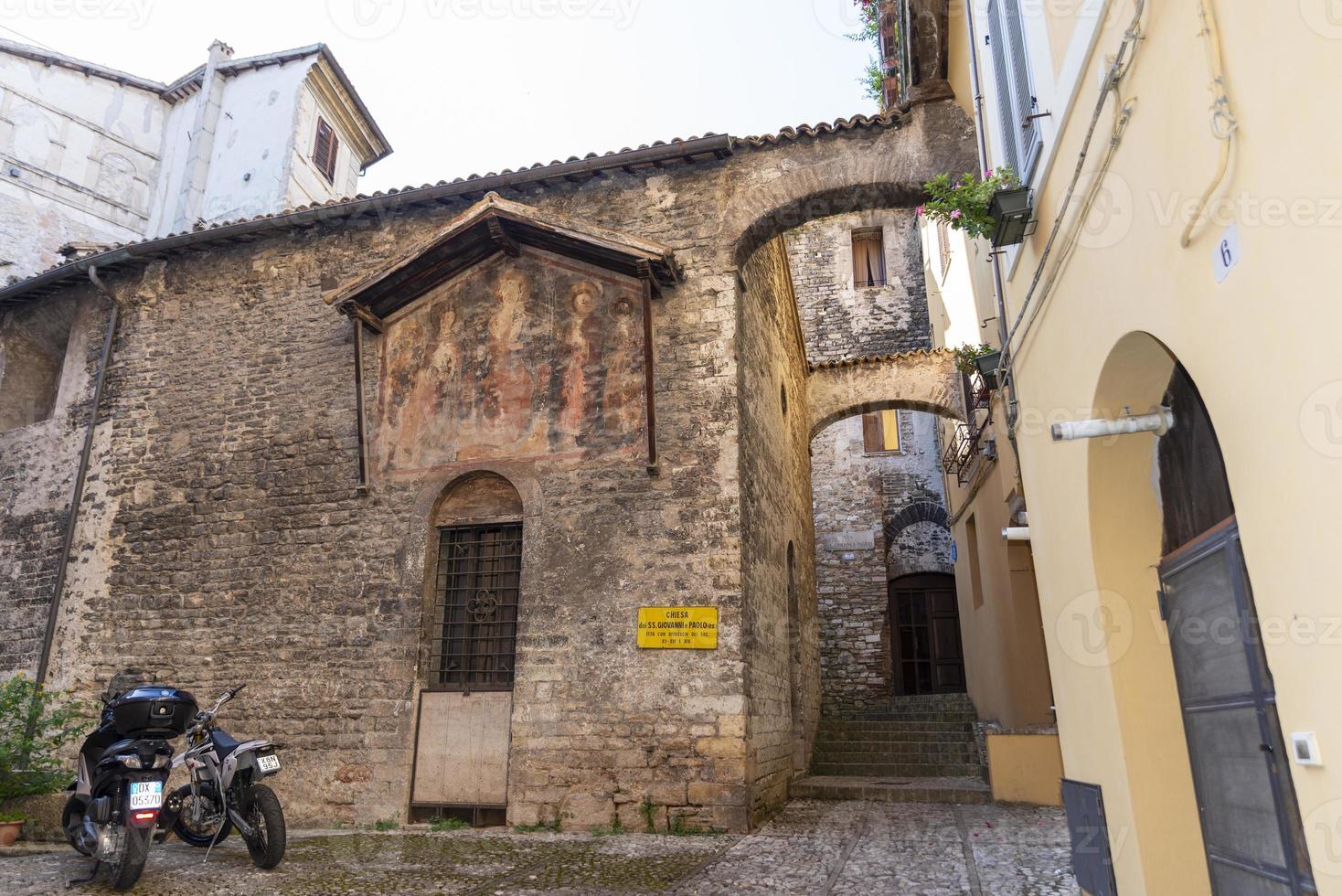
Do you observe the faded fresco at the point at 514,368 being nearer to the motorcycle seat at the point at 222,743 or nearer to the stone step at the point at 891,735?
the motorcycle seat at the point at 222,743

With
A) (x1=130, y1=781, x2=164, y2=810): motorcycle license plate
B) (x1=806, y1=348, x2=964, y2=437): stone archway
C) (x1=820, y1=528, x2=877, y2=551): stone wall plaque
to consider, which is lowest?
(x1=130, y1=781, x2=164, y2=810): motorcycle license plate

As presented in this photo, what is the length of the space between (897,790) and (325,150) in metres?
16.0

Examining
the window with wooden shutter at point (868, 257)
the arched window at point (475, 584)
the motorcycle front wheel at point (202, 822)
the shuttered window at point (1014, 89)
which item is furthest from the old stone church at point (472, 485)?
Answer: the window with wooden shutter at point (868, 257)

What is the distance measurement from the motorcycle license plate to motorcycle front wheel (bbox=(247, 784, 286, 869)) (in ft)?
2.15

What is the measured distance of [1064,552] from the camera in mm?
4574

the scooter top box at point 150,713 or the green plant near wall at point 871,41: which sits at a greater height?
the green plant near wall at point 871,41

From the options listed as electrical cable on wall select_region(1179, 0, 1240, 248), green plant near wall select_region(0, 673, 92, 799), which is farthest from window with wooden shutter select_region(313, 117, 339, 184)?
electrical cable on wall select_region(1179, 0, 1240, 248)

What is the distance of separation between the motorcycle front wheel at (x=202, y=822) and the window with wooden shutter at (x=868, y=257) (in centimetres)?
1633

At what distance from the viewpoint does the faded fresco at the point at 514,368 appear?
336 inches

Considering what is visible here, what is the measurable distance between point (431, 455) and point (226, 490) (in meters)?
2.48

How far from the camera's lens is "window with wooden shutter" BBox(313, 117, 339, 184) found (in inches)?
698

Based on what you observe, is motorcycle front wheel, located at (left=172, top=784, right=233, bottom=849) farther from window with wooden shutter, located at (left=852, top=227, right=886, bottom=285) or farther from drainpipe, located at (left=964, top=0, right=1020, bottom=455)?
window with wooden shutter, located at (left=852, top=227, right=886, bottom=285)

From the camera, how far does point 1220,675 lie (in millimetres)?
3422

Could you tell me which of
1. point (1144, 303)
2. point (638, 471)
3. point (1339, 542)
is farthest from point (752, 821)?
point (1339, 542)
